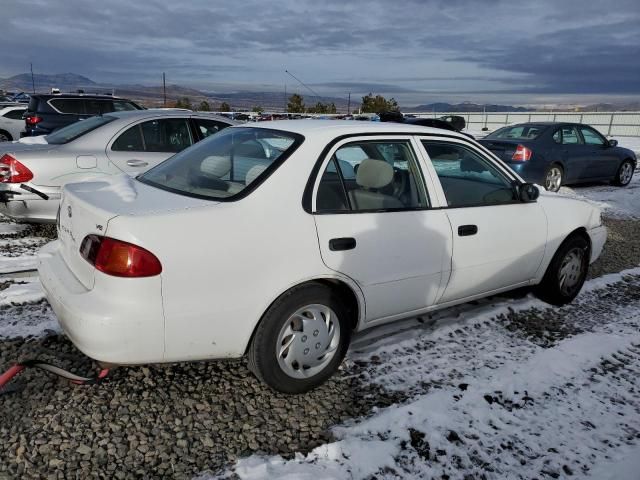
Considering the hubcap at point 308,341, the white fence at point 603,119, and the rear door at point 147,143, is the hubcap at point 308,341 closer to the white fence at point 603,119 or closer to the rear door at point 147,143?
the rear door at point 147,143

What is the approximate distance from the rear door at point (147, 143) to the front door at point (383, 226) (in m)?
3.60

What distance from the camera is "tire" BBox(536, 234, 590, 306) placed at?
446cm

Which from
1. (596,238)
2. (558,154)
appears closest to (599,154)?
(558,154)

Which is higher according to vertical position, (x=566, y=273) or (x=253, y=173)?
(x=253, y=173)

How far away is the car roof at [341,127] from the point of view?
129 inches

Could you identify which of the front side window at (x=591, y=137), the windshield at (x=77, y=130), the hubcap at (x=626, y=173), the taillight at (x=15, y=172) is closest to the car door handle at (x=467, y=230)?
the taillight at (x=15, y=172)

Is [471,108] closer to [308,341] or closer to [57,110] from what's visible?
[57,110]

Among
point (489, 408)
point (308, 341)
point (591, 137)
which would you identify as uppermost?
point (591, 137)

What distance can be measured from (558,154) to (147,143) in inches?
320

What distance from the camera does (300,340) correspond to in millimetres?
2996

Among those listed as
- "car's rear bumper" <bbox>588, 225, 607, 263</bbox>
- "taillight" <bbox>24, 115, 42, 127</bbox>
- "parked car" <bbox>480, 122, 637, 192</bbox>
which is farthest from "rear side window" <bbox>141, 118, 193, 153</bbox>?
"taillight" <bbox>24, 115, 42, 127</bbox>

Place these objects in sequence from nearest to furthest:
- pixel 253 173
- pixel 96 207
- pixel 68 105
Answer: pixel 96 207 < pixel 253 173 < pixel 68 105

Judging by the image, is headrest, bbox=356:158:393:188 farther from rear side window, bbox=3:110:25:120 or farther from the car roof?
rear side window, bbox=3:110:25:120

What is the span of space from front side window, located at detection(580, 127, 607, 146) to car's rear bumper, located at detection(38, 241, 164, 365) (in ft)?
37.2
